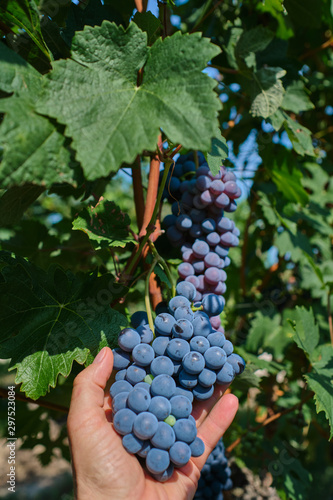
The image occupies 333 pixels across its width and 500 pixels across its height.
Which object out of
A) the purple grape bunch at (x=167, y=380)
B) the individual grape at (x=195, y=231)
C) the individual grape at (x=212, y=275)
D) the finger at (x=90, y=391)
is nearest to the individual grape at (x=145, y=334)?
the purple grape bunch at (x=167, y=380)

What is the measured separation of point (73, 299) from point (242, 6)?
1.62 meters

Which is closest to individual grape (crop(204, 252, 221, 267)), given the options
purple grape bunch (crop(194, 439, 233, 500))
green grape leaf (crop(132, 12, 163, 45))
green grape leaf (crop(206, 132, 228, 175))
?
green grape leaf (crop(206, 132, 228, 175))

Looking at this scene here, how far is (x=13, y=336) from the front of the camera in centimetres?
106

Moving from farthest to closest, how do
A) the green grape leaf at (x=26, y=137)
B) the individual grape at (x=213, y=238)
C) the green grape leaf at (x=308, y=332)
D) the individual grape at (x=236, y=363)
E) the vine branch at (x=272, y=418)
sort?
1. the vine branch at (x=272, y=418)
2. the green grape leaf at (x=308, y=332)
3. the individual grape at (x=213, y=238)
4. the individual grape at (x=236, y=363)
5. the green grape leaf at (x=26, y=137)

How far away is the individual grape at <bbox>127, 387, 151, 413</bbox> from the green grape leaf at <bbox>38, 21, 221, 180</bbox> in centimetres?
54

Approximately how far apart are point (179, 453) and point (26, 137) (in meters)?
0.80

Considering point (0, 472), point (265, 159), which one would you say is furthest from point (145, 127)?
point (0, 472)

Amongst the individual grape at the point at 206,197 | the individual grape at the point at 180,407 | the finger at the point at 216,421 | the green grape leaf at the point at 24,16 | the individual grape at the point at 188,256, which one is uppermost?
the green grape leaf at the point at 24,16

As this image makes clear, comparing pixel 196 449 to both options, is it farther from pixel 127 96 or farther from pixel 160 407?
pixel 127 96

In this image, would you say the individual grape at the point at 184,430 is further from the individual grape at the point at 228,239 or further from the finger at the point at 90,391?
the individual grape at the point at 228,239

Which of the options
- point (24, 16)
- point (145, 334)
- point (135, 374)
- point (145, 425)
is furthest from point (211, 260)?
point (24, 16)

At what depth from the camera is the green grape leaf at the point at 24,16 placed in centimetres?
93

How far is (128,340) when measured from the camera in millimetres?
1019

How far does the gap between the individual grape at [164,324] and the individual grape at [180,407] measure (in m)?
0.17
